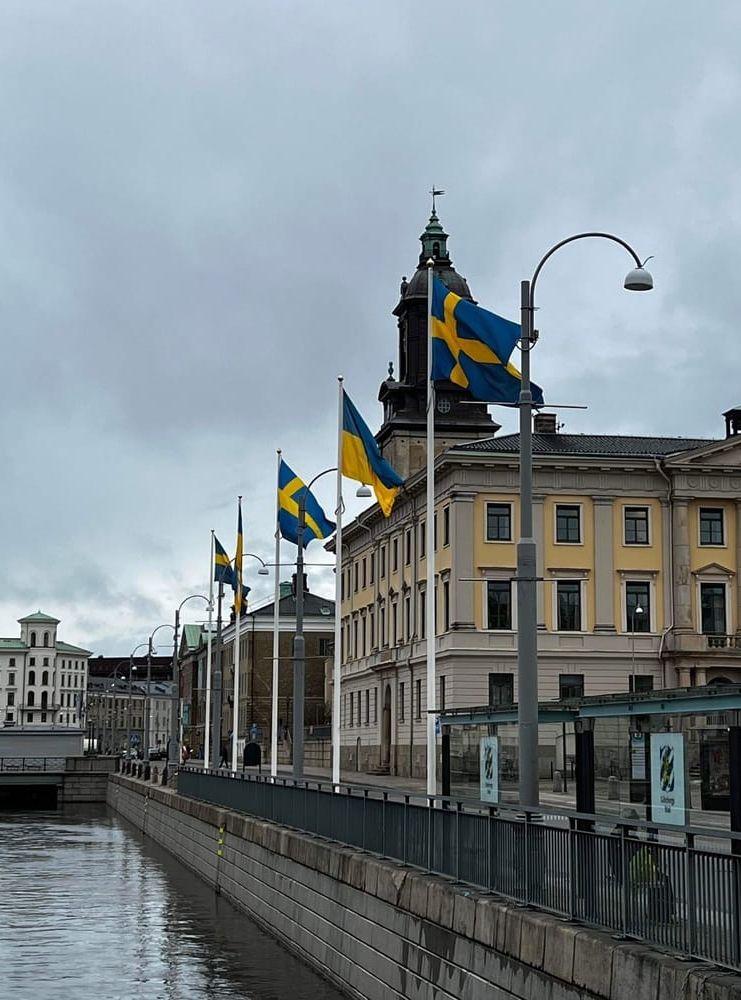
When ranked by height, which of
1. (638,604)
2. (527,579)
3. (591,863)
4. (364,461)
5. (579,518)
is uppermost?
(579,518)

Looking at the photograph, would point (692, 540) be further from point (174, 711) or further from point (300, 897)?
point (300, 897)

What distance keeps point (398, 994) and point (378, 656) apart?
6778 cm

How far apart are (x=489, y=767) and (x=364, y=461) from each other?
766 centimetres

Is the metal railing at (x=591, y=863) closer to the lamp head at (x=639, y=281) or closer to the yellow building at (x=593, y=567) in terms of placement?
the lamp head at (x=639, y=281)

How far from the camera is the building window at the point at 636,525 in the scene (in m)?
71.9

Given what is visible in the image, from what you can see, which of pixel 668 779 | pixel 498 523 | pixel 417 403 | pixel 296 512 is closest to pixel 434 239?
pixel 417 403

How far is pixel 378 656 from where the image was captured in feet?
282

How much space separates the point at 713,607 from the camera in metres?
72.1

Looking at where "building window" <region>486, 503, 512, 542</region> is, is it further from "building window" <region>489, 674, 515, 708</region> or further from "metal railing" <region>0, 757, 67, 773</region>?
"metal railing" <region>0, 757, 67, 773</region>

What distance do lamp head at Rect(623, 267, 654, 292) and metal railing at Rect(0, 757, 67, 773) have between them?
87122 millimetres

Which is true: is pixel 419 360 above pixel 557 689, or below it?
above

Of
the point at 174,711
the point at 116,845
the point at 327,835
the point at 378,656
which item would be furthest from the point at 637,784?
the point at 378,656

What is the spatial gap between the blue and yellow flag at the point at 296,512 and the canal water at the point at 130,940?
8864 mm

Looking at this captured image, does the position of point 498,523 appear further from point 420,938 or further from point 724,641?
point 420,938
